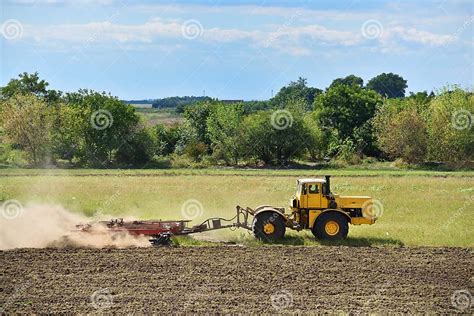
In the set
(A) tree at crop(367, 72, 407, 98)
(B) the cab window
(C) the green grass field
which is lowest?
(C) the green grass field

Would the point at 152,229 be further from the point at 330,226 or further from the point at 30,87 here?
the point at 30,87

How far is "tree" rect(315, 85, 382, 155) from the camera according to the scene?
78950mm

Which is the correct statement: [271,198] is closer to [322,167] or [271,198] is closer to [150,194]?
[150,194]

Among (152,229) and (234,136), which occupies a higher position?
(234,136)

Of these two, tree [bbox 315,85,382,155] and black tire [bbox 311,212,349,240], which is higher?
tree [bbox 315,85,382,155]

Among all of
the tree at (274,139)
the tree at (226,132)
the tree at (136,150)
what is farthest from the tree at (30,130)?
the tree at (274,139)

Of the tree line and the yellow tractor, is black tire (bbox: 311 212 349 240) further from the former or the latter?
the tree line

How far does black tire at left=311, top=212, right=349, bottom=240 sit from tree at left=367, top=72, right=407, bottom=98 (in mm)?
145332

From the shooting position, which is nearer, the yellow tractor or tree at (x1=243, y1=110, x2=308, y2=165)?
the yellow tractor

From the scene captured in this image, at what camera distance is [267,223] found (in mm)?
23609

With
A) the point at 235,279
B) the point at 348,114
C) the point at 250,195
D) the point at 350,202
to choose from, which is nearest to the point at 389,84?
the point at 348,114

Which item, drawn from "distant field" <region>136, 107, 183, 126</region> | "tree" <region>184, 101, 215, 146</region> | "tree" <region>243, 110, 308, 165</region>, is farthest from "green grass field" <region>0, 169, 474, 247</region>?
"distant field" <region>136, 107, 183, 126</region>

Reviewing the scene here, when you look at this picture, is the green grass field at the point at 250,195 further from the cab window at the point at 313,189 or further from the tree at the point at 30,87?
the tree at the point at 30,87

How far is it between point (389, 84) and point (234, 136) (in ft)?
339
